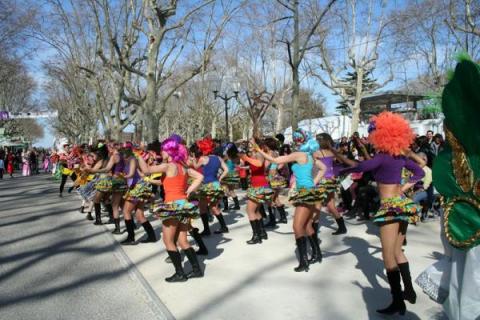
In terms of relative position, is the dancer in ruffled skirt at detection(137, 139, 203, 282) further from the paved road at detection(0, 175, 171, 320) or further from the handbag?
the handbag

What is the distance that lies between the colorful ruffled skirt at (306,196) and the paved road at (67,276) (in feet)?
Answer: 7.47

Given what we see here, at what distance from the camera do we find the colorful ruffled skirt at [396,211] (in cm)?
446

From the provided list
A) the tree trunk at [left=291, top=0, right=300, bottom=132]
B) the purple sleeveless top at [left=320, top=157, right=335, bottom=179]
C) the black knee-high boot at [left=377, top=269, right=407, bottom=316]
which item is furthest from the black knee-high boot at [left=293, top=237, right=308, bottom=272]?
the tree trunk at [left=291, top=0, right=300, bottom=132]

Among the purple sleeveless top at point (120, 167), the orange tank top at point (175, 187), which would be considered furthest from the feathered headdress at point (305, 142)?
the purple sleeveless top at point (120, 167)

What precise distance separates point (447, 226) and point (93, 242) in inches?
271

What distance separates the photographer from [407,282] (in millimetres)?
4629

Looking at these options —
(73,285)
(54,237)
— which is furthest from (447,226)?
(54,237)

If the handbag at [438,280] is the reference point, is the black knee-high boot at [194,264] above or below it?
below

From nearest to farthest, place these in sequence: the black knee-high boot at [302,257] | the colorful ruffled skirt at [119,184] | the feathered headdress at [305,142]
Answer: the black knee-high boot at [302,257], the feathered headdress at [305,142], the colorful ruffled skirt at [119,184]

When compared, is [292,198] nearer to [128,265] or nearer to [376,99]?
[128,265]

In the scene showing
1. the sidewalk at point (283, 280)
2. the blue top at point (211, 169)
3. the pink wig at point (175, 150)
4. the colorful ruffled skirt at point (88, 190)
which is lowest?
the sidewalk at point (283, 280)

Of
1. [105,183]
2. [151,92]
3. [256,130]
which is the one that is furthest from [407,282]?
[151,92]

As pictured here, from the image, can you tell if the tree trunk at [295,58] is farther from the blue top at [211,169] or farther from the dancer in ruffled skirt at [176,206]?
the dancer in ruffled skirt at [176,206]

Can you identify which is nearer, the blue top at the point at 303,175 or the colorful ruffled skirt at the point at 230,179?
the blue top at the point at 303,175
